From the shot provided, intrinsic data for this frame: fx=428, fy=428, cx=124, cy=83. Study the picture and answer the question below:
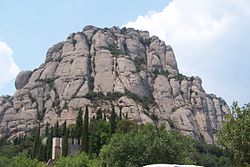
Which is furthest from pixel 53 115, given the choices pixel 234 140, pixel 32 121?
pixel 234 140

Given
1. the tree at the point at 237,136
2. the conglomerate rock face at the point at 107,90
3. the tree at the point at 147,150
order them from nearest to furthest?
the tree at the point at 237,136 < the tree at the point at 147,150 < the conglomerate rock face at the point at 107,90

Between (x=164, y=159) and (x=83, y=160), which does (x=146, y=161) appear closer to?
(x=164, y=159)

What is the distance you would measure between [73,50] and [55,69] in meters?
8.54

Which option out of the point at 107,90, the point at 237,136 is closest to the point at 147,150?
the point at 237,136

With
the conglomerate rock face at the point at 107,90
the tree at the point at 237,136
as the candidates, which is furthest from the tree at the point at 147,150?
the conglomerate rock face at the point at 107,90

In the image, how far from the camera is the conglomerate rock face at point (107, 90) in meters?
116

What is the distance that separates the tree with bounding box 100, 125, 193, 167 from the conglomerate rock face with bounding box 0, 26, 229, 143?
62.7 meters

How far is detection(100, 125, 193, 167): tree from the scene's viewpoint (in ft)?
141

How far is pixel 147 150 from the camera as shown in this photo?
43.1 meters

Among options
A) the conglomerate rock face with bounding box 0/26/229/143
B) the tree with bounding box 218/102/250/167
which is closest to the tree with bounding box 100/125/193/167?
the tree with bounding box 218/102/250/167

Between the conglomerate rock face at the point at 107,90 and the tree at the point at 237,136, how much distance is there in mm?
83775

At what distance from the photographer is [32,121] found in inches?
4569

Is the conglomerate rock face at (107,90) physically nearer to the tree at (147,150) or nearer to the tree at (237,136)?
the tree at (147,150)

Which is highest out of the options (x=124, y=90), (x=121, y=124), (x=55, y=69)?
(x=55, y=69)
